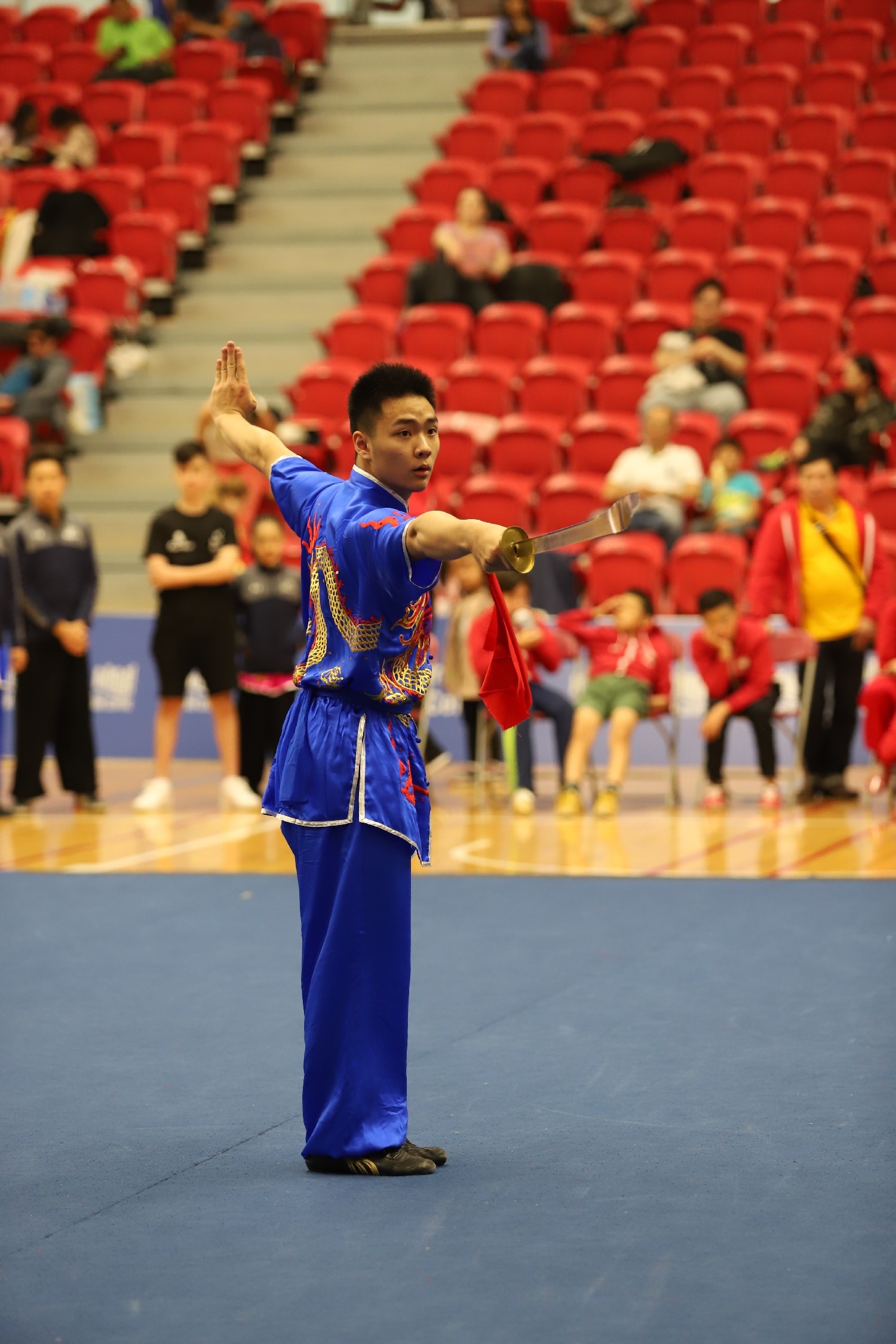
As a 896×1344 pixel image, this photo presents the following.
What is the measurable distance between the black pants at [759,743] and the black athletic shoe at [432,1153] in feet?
20.9

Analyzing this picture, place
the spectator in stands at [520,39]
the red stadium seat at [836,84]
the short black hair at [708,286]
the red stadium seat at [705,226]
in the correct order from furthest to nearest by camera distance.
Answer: the spectator in stands at [520,39], the red stadium seat at [836,84], the red stadium seat at [705,226], the short black hair at [708,286]

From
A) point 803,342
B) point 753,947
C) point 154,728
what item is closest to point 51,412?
point 154,728

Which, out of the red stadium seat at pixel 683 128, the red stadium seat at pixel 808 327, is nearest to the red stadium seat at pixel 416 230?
the red stadium seat at pixel 683 128

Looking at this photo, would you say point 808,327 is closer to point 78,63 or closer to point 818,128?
point 818,128

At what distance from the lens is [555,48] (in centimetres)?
1727

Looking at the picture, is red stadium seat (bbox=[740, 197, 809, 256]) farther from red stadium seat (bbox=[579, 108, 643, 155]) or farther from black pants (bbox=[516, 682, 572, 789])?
black pants (bbox=[516, 682, 572, 789])

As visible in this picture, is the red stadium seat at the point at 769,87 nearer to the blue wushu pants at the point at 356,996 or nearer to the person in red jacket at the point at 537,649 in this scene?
the person in red jacket at the point at 537,649

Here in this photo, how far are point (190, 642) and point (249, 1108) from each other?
599 cm

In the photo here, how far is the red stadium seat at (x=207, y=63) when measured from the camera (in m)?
18.0

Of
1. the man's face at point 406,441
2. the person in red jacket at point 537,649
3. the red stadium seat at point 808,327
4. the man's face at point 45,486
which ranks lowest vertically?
the person in red jacket at point 537,649

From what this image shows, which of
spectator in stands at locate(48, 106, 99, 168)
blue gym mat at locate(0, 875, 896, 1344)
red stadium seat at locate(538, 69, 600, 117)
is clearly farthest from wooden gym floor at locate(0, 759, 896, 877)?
spectator in stands at locate(48, 106, 99, 168)

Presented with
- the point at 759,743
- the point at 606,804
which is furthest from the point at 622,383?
the point at 606,804

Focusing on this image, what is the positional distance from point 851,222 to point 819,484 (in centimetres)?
476

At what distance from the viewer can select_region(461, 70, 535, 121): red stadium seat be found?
651 inches
